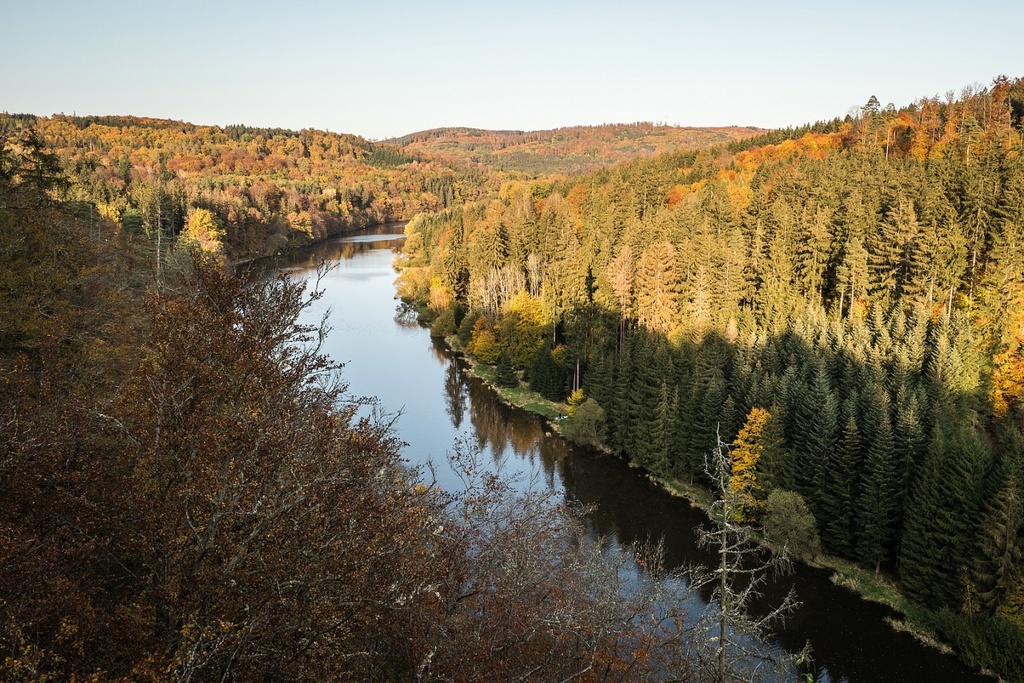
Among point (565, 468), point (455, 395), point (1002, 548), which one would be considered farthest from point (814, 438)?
point (455, 395)

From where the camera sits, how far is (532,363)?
2106 inches

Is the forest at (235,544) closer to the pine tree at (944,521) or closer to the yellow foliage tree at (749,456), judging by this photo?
the pine tree at (944,521)

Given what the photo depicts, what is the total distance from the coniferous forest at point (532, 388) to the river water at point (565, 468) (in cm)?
182

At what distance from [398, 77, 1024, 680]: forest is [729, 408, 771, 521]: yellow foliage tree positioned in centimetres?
11

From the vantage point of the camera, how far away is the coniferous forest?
30.1 feet

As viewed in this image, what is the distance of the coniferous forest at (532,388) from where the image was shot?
9172 millimetres

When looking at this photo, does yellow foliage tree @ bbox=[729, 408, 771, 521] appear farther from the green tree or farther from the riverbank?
the green tree

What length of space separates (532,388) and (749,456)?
20334 millimetres

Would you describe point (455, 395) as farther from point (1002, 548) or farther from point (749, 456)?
point (1002, 548)

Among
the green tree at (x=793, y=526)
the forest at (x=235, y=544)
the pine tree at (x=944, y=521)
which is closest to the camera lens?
the forest at (x=235, y=544)

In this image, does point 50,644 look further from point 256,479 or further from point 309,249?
point 309,249

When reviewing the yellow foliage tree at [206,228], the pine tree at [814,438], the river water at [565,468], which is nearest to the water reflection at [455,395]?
the river water at [565,468]

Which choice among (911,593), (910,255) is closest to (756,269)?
(910,255)

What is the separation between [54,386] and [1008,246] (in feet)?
153
